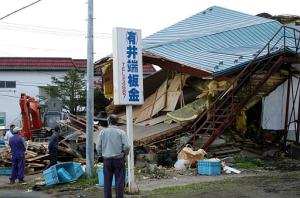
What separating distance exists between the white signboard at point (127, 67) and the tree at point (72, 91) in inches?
1300

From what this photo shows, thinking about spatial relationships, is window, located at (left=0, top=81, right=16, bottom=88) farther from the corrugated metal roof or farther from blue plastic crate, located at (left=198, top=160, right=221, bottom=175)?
blue plastic crate, located at (left=198, top=160, right=221, bottom=175)

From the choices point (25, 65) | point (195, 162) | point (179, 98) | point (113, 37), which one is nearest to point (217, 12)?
point (179, 98)

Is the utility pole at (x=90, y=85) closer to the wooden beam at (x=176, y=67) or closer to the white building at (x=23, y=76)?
the wooden beam at (x=176, y=67)

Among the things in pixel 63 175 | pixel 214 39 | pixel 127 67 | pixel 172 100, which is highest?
pixel 214 39

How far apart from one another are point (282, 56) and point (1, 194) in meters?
12.0

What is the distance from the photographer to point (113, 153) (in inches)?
433

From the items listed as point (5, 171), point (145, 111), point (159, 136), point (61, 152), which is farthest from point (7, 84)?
point (159, 136)

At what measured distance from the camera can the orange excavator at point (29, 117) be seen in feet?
83.6

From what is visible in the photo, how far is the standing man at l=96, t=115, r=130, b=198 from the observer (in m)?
11.0

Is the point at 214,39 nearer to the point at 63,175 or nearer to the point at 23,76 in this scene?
the point at 63,175

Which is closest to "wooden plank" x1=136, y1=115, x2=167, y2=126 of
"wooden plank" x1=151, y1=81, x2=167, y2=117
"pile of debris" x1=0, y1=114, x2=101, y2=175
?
"wooden plank" x1=151, y1=81, x2=167, y2=117

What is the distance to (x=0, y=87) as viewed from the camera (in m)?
58.0

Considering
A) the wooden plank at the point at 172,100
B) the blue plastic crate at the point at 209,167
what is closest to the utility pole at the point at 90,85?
the blue plastic crate at the point at 209,167

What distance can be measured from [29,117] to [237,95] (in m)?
10.9
